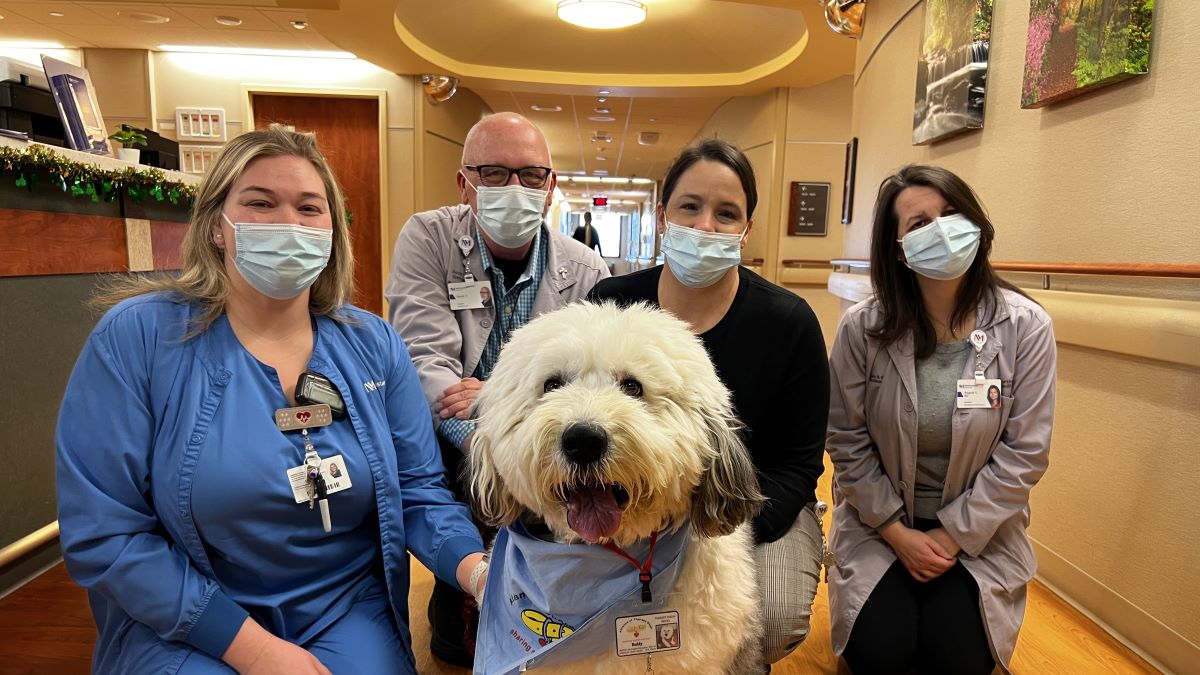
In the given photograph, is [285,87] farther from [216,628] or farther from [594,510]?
[594,510]

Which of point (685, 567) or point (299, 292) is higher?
point (299, 292)

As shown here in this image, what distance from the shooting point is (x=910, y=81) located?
4.41m

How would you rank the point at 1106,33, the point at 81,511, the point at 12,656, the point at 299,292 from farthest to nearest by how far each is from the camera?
1. the point at 1106,33
2. the point at 12,656
3. the point at 299,292
4. the point at 81,511

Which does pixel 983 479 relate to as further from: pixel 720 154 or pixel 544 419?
pixel 544 419

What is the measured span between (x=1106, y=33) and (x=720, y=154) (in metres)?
1.77

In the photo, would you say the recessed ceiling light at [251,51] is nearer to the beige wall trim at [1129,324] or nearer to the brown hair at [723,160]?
the brown hair at [723,160]

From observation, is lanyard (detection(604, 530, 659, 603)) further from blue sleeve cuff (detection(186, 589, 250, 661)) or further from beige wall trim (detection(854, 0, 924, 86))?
beige wall trim (detection(854, 0, 924, 86))

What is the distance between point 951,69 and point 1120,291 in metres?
1.68

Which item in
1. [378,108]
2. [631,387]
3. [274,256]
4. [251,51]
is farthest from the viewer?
[378,108]

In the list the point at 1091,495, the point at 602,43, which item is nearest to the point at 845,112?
the point at 602,43

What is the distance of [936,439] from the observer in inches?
84.1

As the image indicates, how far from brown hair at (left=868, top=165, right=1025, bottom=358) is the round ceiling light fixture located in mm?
4768

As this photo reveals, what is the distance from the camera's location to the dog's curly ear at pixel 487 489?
4.32 ft

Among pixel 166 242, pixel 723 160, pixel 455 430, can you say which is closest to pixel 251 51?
pixel 166 242
